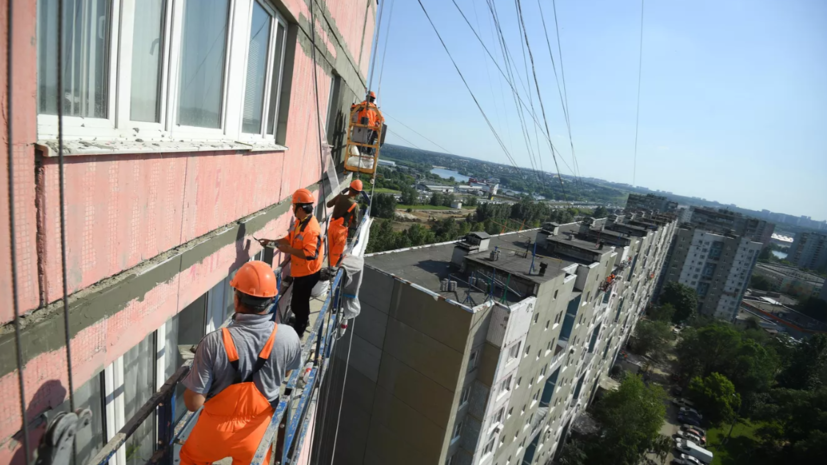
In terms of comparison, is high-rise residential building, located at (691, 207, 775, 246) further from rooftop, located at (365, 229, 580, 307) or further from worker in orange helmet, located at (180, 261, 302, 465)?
worker in orange helmet, located at (180, 261, 302, 465)

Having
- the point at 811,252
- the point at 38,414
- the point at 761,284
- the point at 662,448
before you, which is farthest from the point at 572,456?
the point at 811,252

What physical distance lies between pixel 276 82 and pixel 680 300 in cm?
8251

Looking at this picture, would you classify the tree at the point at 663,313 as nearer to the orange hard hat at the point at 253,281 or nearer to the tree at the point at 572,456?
the tree at the point at 572,456

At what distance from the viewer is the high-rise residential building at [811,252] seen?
16275cm

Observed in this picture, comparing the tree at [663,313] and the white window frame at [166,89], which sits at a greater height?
the white window frame at [166,89]

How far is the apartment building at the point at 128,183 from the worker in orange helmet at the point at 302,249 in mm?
458

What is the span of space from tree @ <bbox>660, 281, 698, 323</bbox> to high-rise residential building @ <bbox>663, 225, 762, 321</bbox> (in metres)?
9.79

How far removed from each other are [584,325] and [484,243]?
9.48 meters

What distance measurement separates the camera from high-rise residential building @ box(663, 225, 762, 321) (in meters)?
76.8

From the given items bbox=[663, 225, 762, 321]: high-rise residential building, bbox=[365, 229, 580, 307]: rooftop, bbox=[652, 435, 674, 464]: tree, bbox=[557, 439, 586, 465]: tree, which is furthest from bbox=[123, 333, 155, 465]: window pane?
bbox=[663, 225, 762, 321]: high-rise residential building

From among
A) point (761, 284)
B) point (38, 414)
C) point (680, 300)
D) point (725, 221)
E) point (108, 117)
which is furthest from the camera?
point (761, 284)

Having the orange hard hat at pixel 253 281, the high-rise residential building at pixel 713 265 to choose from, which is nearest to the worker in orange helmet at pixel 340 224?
the orange hard hat at pixel 253 281

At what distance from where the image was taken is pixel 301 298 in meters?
5.52

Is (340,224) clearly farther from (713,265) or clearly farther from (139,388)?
(713,265)
